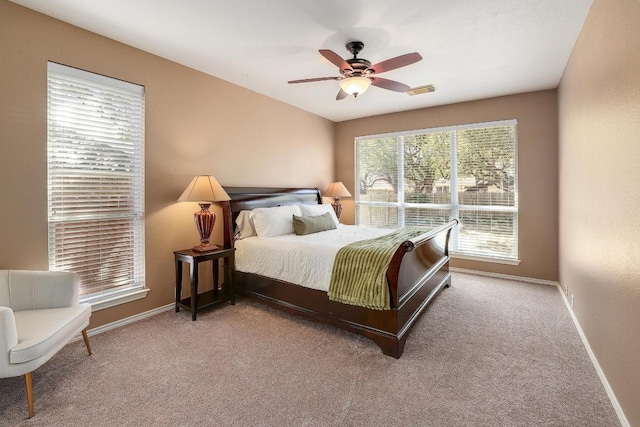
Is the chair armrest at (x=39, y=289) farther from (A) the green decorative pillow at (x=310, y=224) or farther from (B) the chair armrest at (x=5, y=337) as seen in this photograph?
(A) the green decorative pillow at (x=310, y=224)

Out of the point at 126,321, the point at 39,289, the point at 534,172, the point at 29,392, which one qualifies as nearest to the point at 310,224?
the point at 126,321

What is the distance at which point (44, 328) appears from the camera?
191cm

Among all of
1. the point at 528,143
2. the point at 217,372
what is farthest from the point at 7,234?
the point at 528,143

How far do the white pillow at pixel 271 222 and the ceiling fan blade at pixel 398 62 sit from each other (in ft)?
6.68

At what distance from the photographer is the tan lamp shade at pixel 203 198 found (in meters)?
3.12

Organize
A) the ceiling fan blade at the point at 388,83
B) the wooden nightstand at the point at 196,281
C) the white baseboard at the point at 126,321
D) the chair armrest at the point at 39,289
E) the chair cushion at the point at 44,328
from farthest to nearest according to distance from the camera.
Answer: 1. the wooden nightstand at the point at 196,281
2. the ceiling fan blade at the point at 388,83
3. the white baseboard at the point at 126,321
4. the chair armrest at the point at 39,289
5. the chair cushion at the point at 44,328

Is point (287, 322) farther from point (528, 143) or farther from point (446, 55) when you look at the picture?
point (528, 143)

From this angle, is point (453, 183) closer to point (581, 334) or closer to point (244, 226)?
point (581, 334)

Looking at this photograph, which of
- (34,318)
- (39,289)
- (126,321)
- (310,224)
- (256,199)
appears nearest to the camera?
(34,318)

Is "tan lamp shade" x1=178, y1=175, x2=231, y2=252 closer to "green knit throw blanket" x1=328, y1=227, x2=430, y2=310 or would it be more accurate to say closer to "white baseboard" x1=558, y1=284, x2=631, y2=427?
"green knit throw blanket" x1=328, y1=227, x2=430, y2=310

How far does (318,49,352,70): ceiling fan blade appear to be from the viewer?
2.38 m

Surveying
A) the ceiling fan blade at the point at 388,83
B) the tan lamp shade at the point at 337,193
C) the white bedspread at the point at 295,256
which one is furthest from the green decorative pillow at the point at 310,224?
the ceiling fan blade at the point at 388,83

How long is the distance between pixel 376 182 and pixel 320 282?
3462 mm

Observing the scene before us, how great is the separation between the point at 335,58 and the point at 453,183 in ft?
10.9
